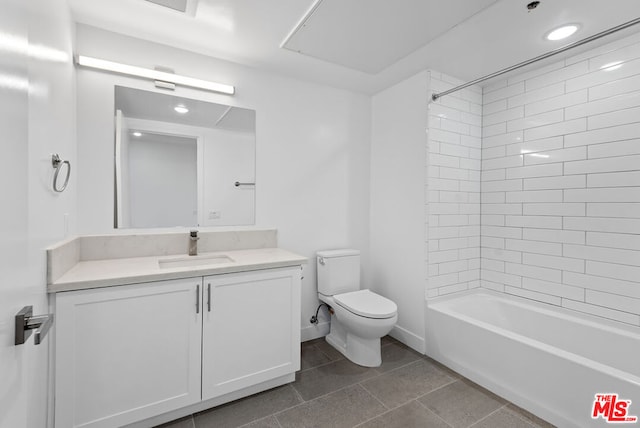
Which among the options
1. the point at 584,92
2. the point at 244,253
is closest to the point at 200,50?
the point at 244,253

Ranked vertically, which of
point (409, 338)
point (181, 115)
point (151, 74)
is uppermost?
point (151, 74)

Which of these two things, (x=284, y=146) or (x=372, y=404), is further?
(x=284, y=146)

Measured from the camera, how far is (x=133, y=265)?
1659 millimetres

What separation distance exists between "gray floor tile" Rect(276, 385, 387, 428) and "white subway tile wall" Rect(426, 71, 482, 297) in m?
0.98

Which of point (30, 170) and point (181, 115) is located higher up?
point (181, 115)

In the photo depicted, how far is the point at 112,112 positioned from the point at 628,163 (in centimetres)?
334

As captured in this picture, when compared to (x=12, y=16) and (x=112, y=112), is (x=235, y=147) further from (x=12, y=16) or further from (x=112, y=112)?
(x=12, y=16)

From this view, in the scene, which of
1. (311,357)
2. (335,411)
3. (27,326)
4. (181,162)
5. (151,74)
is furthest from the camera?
(311,357)

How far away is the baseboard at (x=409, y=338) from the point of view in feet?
7.70

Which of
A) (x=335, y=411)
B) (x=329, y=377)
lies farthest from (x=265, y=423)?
(x=329, y=377)

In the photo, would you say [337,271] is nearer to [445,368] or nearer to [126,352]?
[445,368]

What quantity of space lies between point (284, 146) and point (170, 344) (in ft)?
5.42

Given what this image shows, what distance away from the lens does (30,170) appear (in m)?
1.08

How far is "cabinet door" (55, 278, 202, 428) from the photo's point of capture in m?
1.33
